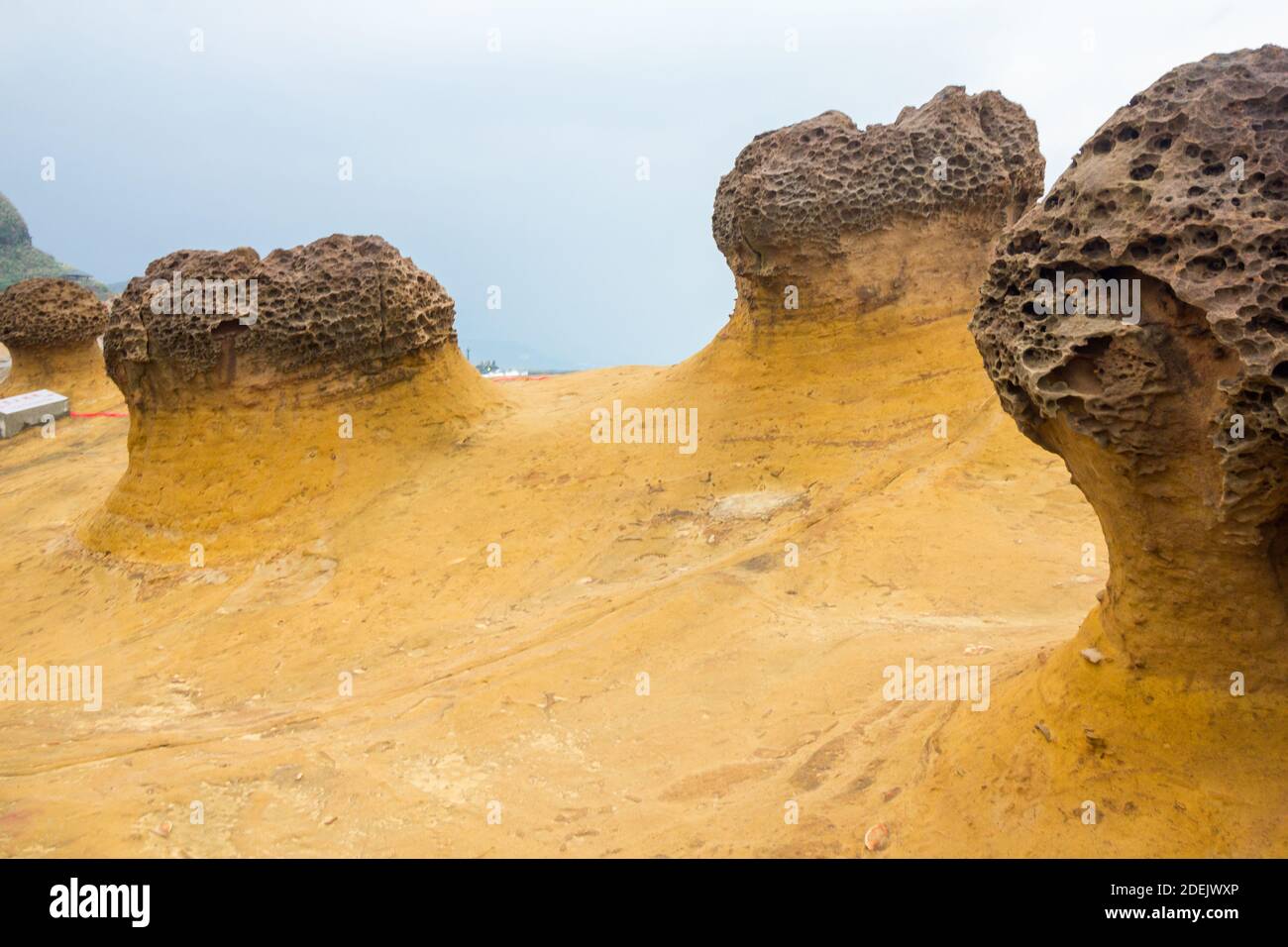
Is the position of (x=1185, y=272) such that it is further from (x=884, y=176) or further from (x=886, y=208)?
(x=884, y=176)

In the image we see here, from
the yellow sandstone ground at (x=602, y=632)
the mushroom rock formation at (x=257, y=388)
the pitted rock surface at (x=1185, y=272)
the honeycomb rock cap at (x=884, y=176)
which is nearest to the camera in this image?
the pitted rock surface at (x=1185, y=272)

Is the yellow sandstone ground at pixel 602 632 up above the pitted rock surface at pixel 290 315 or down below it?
below

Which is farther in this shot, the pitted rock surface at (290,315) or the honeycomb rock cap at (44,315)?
the honeycomb rock cap at (44,315)

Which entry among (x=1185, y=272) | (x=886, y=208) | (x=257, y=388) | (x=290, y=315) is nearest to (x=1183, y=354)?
(x=1185, y=272)

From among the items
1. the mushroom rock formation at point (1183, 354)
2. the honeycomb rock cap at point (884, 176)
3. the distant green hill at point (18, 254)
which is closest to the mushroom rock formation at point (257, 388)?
the honeycomb rock cap at point (884, 176)

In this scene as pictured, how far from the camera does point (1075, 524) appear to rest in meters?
6.06

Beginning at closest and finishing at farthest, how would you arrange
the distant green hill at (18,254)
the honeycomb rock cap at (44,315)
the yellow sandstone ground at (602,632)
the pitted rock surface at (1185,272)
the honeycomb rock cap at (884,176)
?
1. the pitted rock surface at (1185,272)
2. the yellow sandstone ground at (602,632)
3. the honeycomb rock cap at (884,176)
4. the honeycomb rock cap at (44,315)
5. the distant green hill at (18,254)

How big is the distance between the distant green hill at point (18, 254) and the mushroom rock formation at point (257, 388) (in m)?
25.9

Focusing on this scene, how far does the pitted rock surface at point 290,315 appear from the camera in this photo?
8.44m

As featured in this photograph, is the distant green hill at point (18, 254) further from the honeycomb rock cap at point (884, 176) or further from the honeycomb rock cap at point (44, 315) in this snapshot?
the honeycomb rock cap at point (884, 176)

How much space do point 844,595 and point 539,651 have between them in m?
1.79

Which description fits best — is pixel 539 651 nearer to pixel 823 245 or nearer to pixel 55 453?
pixel 823 245
